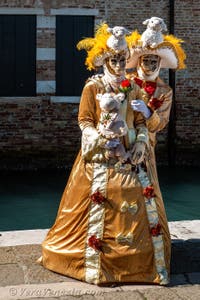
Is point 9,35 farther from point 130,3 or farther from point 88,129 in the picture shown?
point 88,129

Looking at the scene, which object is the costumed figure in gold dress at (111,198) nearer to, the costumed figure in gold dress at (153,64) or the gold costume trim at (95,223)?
the gold costume trim at (95,223)

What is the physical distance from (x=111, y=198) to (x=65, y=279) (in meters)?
0.68

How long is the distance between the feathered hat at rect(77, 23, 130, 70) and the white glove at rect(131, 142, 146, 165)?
695 mm

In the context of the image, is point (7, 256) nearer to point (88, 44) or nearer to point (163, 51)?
point (88, 44)

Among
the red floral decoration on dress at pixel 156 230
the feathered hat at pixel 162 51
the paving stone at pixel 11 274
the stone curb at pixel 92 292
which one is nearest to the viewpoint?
the stone curb at pixel 92 292

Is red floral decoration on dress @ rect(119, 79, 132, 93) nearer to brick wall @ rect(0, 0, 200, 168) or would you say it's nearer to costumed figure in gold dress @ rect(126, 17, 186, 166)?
costumed figure in gold dress @ rect(126, 17, 186, 166)

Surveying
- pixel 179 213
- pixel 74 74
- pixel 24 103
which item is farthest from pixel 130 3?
pixel 179 213

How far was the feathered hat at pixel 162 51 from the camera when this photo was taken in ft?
14.4

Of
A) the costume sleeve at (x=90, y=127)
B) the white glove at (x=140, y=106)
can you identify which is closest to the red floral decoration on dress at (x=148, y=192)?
the costume sleeve at (x=90, y=127)

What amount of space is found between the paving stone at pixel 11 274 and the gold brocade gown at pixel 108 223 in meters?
0.22

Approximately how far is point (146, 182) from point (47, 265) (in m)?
0.98

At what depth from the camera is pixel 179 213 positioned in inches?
342

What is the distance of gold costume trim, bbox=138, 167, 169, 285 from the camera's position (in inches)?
160

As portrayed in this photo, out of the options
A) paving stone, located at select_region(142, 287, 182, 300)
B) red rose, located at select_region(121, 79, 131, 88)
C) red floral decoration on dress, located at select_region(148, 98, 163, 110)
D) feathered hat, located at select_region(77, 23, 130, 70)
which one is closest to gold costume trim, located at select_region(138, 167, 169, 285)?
paving stone, located at select_region(142, 287, 182, 300)
